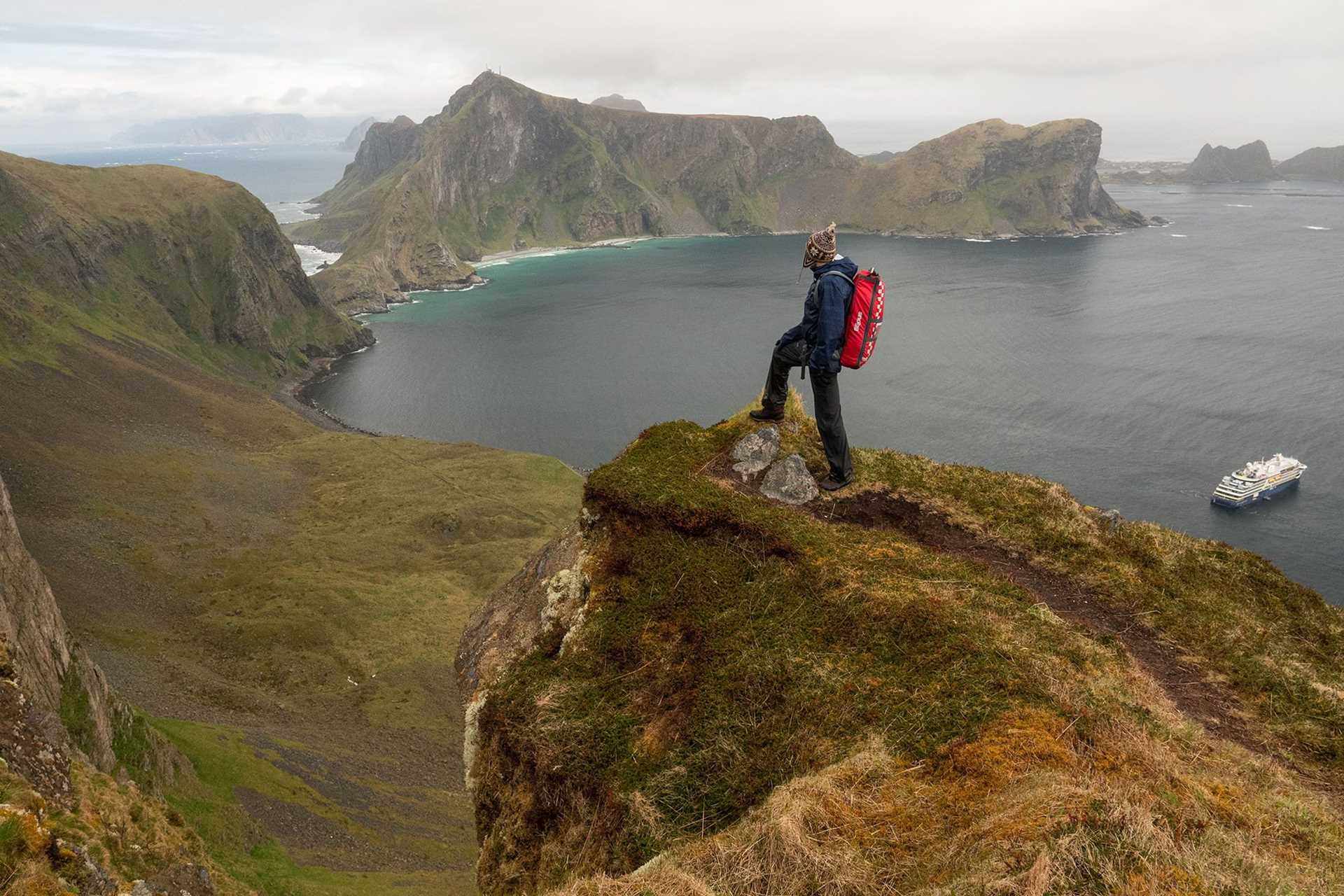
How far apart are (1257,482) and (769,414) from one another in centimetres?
7309

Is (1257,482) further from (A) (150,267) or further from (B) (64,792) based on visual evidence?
(A) (150,267)

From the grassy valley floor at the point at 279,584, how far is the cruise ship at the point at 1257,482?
64186 mm

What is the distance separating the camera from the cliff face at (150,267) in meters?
98.9

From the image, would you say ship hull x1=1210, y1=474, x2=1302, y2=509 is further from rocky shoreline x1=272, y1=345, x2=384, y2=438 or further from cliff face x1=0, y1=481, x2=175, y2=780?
rocky shoreline x1=272, y1=345, x2=384, y2=438

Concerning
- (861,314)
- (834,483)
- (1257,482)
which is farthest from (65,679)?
(1257,482)

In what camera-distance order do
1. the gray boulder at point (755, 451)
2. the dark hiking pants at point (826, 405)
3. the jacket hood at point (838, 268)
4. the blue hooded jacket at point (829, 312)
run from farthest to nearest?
the gray boulder at point (755, 451) < the dark hiking pants at point (826, 405) < the jacket hood at point (838, 268) < the blue hooded jacket at point (829, 312)

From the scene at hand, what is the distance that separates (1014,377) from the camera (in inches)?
4358

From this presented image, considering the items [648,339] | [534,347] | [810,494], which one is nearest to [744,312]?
[648,339]

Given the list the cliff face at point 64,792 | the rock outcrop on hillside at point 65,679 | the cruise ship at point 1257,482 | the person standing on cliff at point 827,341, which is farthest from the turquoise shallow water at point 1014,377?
the cliff face at point 64,792

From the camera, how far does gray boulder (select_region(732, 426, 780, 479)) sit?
1431 cm

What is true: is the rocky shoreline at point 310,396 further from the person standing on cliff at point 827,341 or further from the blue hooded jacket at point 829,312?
the blue hooded jacket at point 829,312

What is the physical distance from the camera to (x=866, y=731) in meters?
8.07

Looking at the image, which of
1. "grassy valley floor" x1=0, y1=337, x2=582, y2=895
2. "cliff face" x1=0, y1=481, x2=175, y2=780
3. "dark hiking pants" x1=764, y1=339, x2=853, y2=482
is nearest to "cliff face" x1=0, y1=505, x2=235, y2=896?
"cliff face" x1=0, y1=481, x2=175, y2=780

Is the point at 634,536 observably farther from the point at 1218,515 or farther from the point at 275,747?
the point at 1218,515
